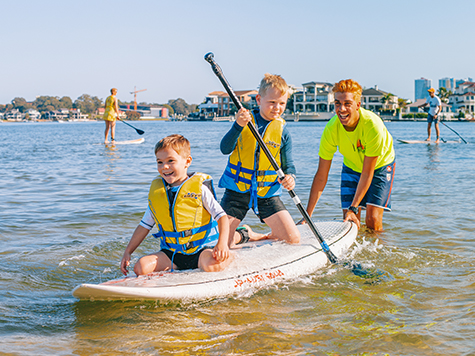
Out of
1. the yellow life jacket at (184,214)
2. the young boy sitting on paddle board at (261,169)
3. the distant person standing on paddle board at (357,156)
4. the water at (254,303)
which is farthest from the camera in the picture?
the distant person standing on paddle board at (357,156)

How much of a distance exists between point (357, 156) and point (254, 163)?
1520mm

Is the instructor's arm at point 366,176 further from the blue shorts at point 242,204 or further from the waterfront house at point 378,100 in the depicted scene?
the waterfront house at point 378,100

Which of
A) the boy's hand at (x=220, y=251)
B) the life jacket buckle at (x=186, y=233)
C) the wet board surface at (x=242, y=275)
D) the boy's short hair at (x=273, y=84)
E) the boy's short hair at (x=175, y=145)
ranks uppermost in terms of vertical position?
the boy's short hair at (x=273, y=84)

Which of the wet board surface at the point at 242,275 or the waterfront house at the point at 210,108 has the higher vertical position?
the waterfront house at the point at 210,108

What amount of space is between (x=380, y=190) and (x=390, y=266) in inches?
43.8

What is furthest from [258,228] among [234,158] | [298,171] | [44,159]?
[44,159]

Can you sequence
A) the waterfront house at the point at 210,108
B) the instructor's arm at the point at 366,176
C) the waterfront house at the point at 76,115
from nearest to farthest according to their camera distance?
the instructor's arm at the point at 366,176
the waterfront house at the point at 210,108
the waterfront house at the point at 76,115

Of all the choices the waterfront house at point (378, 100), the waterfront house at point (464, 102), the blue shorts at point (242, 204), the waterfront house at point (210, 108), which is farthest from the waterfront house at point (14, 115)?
the blue shorts at point (242, 204)

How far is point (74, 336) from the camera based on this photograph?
3170 mm

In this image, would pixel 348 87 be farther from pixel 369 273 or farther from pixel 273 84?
pixel 369 273

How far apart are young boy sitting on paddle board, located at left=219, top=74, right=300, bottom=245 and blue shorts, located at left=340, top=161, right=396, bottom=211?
126 cm

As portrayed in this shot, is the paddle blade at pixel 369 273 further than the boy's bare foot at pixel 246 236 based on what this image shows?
No

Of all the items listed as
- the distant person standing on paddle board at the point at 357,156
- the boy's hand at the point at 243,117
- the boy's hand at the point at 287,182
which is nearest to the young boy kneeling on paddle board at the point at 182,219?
the boy's hand at the point at 243,117

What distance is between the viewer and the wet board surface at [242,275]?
3457mm
